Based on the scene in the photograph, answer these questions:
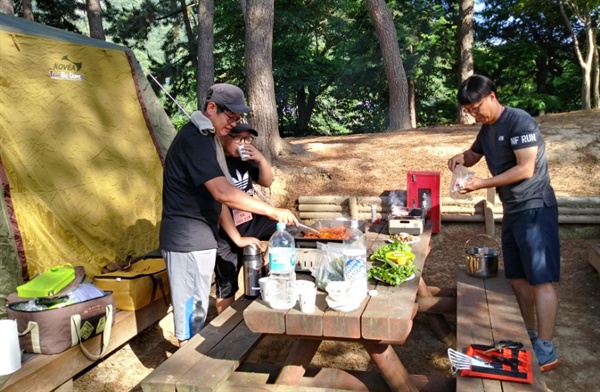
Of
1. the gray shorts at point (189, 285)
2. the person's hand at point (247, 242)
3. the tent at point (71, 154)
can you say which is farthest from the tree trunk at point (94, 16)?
the gray shorts at point (189, 285)

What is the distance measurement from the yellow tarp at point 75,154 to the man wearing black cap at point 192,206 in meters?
1.50

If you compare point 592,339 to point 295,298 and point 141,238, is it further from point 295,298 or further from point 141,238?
point 141,238

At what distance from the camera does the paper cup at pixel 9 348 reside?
3004mm

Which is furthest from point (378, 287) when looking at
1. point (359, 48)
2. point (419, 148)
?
point (359, 48)

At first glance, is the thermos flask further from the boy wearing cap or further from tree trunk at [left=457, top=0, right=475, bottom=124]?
tree trunk at [left=457, top=0, right=475, bottom=124]

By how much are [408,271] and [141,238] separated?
10.5 feet

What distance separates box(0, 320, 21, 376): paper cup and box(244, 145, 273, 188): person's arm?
76.2 inches

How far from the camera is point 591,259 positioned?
525cm

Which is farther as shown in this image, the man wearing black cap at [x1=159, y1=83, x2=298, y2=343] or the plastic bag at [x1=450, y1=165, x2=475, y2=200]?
the plastic bag at [x1=450, y1=165, x2=475, y2=200]

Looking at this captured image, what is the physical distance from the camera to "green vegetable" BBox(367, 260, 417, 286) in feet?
9.15

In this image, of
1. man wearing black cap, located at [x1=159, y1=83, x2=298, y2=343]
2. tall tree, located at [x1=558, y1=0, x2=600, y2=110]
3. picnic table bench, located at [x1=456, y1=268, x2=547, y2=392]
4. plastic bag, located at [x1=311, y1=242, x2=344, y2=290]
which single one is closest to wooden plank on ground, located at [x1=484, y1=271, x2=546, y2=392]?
picnic table bench, located at [x1=456, y1=268, x2=547, y2=392]

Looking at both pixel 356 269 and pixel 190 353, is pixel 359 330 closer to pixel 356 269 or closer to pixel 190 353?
pixel 356 269

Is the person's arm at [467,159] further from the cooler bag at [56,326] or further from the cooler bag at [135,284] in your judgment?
the cooler bag at [56,326]

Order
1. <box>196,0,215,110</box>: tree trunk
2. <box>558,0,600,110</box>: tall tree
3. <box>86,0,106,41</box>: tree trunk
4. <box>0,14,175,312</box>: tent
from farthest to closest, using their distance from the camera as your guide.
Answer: <box>86,0,106,41</box>: tree trunk
<box>558,0,600,110</box>: tall tree
<box>196,0,215,110</box>: tree trunk
<box>0,14,175,312</box>: tent
